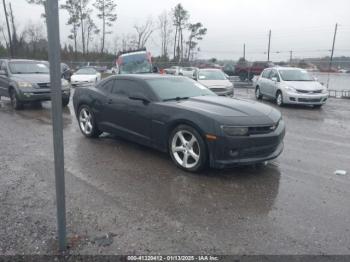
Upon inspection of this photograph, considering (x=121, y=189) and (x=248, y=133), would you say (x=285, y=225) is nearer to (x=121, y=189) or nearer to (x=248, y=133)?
(x=248, y=133)

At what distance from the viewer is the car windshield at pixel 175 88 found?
5.98 m

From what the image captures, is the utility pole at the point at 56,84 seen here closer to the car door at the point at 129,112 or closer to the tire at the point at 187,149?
the tire at the point at 187,149

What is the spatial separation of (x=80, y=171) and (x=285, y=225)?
311 cm

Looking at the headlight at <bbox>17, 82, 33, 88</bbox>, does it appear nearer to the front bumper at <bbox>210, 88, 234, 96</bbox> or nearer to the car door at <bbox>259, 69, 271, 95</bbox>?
Answer: the front bumper at <bbox>210, 88, 234, 96</bbox>

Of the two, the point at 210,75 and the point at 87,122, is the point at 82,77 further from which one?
the point at 87,122

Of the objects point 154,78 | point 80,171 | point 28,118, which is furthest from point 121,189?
point 28,118

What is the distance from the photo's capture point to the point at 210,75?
→ 15.7m

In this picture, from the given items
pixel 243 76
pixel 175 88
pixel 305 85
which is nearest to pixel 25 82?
pixel 175 88

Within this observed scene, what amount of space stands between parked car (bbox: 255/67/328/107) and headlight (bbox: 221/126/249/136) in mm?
8902

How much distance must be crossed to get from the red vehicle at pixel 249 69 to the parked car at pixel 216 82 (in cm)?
1550

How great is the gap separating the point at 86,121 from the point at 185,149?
3.09m

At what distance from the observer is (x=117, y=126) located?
21.3ft

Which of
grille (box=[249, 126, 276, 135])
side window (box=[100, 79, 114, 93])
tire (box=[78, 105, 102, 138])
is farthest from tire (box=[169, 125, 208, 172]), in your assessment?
tire (box=[78, 105, 102, 138])

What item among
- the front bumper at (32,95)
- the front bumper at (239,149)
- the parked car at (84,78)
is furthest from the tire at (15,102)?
the front bumper at (239,149)
